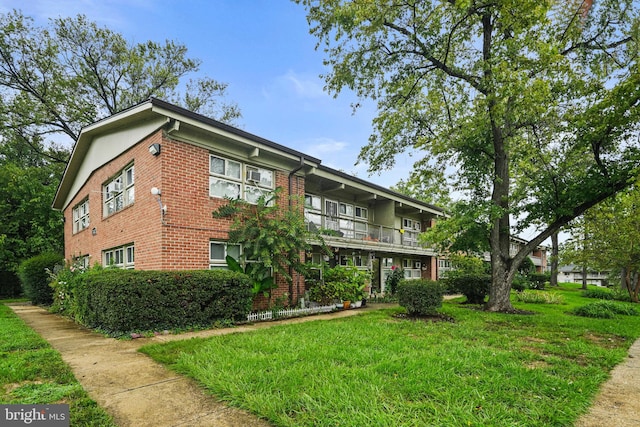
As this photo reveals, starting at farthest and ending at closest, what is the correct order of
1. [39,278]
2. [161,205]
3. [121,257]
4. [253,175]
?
[39,278] → [121,257] → [253,175] → [161,205]

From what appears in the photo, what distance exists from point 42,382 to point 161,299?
3.46 m

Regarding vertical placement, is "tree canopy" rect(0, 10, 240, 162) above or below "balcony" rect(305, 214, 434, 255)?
above

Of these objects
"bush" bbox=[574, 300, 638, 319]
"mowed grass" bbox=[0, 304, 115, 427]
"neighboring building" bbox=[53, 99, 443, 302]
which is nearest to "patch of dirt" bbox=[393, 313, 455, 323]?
"neighboring building" bbox=[53, 99, 443, 302]

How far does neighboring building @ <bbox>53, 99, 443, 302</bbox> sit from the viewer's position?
940cm

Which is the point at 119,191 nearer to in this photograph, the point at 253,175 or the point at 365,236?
the point at 253,175

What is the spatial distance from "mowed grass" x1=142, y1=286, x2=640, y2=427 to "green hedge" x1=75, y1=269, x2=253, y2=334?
1.62m

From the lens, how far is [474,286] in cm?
1517

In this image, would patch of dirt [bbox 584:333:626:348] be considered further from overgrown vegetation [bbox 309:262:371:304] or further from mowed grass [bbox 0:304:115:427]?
mowed grass [bbox 0:304:115:427]

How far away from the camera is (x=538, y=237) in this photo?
40.1 ft

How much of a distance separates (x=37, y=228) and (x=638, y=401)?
3072 centimetres

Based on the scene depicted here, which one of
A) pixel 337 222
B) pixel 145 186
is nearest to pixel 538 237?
pixel 337 222

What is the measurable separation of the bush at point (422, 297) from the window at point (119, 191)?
925 cm

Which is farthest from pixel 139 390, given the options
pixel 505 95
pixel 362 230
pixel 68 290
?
pixel 362 230

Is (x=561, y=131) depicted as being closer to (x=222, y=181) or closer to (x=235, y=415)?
(x=222, y=181)
